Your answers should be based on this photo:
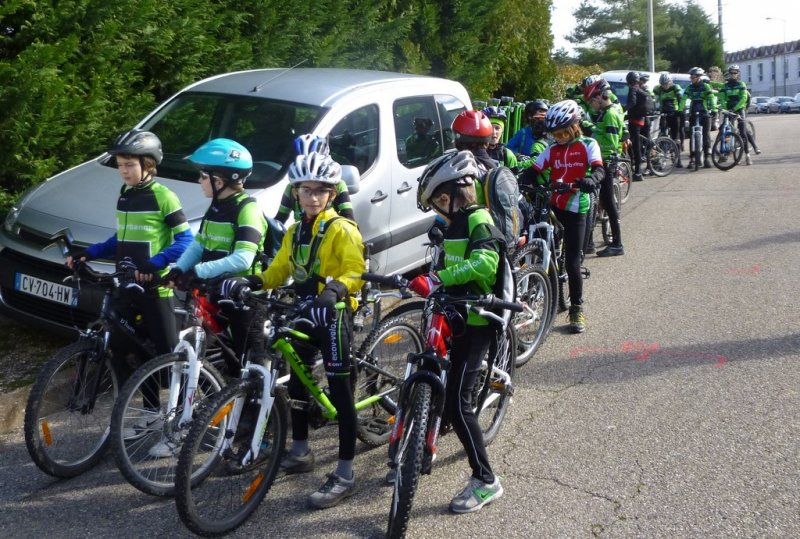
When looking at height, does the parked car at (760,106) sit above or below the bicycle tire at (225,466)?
below

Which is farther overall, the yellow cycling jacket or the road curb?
the road curb

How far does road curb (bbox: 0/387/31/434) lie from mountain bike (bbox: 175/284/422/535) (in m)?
1.67

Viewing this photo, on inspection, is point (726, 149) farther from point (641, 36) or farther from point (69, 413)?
point (641, 36)

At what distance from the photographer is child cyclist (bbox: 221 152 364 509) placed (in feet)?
14.2

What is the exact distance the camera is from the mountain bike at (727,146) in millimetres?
17312

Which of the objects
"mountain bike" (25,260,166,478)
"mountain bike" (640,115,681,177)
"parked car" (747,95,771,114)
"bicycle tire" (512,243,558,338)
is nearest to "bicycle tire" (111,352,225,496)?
"mountain bike" (25,260,166,478)

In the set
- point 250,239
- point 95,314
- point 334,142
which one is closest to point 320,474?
point 250,239

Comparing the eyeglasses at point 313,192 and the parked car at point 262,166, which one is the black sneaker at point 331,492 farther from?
the parked car at point 262,166

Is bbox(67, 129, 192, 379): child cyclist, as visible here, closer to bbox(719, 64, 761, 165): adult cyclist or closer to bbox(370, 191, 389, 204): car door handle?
bbox(370, 191, 389, 204): car door handle

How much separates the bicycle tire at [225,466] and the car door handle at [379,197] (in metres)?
3.03

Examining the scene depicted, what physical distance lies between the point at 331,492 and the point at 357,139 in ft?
11.1

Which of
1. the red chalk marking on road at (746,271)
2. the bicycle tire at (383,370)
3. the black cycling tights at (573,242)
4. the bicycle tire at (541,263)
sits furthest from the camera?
the red chalk marking on road at (746,271)

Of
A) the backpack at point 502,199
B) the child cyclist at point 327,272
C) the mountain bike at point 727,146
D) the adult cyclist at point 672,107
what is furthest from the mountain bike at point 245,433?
the adult cyclist at point 672,107

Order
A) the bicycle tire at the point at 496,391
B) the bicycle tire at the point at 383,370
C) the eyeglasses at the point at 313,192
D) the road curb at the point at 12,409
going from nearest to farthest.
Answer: the eyeglasses at the point at 313,192
the bicycle tire at the point at 496,391
the bicycle tire at the point at 383,370
the road curb at the point at 12,409
